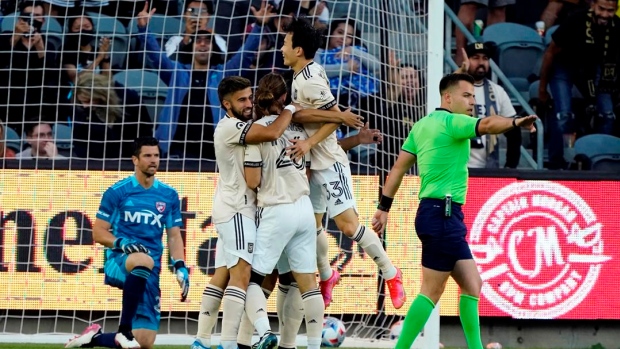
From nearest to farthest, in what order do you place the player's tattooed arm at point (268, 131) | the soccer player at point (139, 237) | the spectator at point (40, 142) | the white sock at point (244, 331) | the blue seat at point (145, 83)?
the player's tattooed arm at point (268, 131) < the white sock at point (244, 331) < the soccer player at point (139, 237) < the spectator at point (40, 142) < the blue seat at point (145, 83)

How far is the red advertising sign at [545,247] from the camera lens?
12.7m

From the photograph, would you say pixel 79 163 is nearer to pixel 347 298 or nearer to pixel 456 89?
pixel 347 298

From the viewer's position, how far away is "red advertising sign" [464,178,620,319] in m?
12.7

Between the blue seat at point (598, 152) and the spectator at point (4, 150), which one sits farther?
the blue seat at point (598, 152)

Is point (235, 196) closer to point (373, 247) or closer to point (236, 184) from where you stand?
point (236, 184)

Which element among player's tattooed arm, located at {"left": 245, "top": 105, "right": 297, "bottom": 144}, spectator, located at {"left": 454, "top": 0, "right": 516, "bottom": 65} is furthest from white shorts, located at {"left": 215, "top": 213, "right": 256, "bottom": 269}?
spectator, located at {"left": 454, "top": 0, "right": 516, "bottom": 65}

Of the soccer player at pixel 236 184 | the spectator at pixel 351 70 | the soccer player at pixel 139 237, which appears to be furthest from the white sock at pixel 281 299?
the spectator at pixel 351 70

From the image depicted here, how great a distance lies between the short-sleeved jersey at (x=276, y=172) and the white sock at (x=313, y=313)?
2.32ft

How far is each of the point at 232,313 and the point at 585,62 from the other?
24.8 ft

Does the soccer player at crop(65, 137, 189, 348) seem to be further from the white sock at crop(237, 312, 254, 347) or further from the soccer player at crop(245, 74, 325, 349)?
the soccer player at crop(245, 74, 325, 349)

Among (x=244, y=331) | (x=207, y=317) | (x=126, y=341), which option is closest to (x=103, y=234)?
(x=126, y=341)

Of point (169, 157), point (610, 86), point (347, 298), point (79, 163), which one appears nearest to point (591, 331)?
point (347, 298)

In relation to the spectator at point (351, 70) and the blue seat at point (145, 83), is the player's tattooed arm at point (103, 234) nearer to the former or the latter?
the spectator at point (351, 70)

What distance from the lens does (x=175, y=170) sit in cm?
1254
